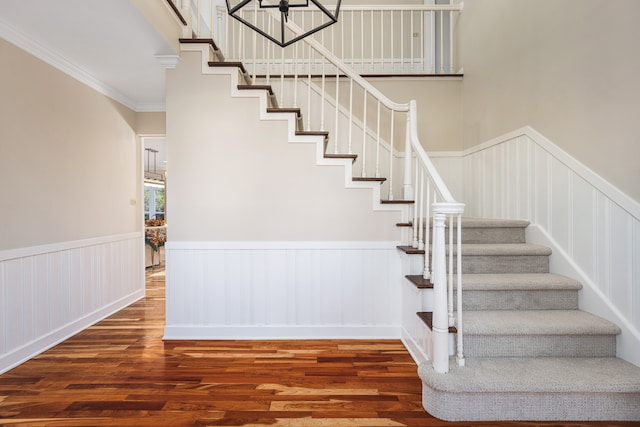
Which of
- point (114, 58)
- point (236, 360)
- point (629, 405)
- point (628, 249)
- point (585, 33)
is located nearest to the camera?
point (629, 405)

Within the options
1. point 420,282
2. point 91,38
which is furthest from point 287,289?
point 91,38

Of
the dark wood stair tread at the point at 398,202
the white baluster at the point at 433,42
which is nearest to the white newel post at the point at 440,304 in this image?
the dark wood stair tread at the point at 398,202

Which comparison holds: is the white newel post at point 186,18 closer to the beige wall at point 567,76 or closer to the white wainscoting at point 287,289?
the white wainscoting at point 287,289

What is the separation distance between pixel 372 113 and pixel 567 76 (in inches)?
75.5

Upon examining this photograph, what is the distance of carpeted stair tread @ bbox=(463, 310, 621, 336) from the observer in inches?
75.8

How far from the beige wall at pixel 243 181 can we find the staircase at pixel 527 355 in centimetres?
85

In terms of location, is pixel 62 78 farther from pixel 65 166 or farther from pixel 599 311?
pixel 599 311

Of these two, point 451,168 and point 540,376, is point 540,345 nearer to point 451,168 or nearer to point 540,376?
point 540,376

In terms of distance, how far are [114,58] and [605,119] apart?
366 centimetres

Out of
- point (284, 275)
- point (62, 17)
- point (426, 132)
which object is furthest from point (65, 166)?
point (426, 132)

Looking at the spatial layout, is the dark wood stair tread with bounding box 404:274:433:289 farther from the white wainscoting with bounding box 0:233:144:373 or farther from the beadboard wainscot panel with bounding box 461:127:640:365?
the white wainscoting with bounding box 0:233:144:373

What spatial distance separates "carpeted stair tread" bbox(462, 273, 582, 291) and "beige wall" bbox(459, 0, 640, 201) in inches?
26.6

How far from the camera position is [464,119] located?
3818 mm

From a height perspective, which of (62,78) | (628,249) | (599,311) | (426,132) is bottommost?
(599,311)
